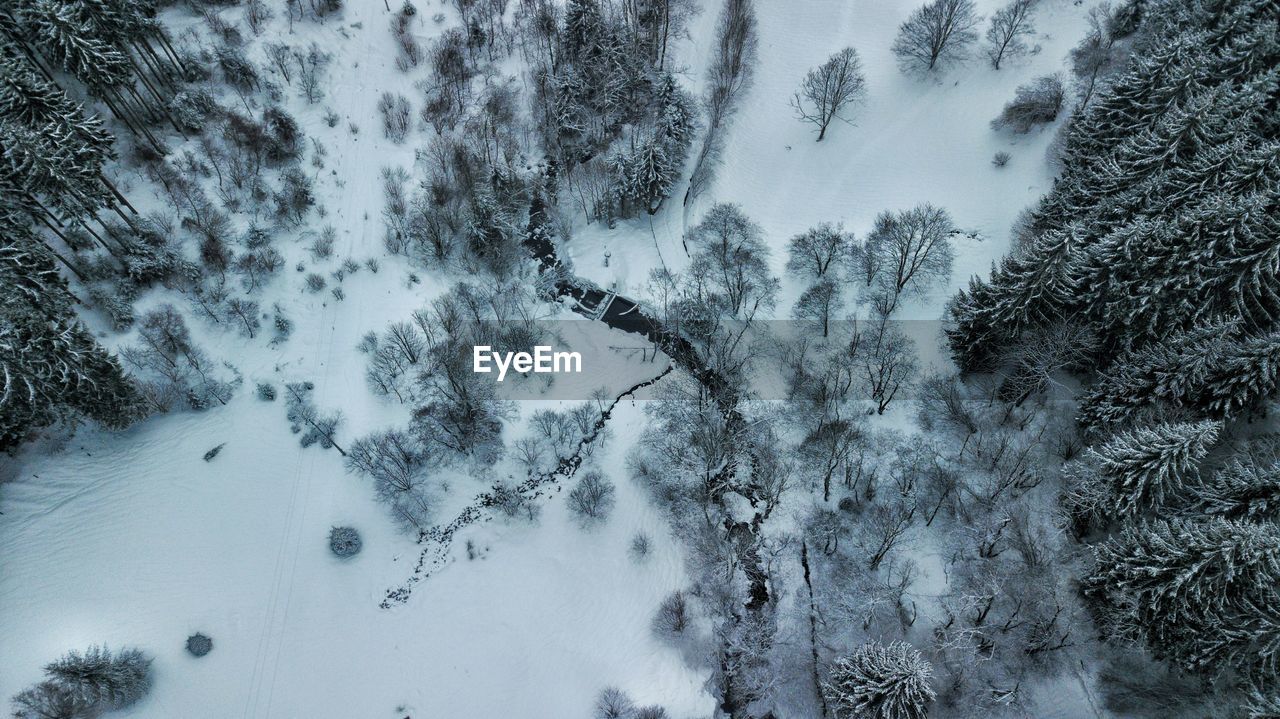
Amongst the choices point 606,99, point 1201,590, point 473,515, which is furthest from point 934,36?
point 473,515

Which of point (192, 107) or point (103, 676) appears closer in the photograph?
point (103, 676)

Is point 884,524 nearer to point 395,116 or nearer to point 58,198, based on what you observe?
point 395,116

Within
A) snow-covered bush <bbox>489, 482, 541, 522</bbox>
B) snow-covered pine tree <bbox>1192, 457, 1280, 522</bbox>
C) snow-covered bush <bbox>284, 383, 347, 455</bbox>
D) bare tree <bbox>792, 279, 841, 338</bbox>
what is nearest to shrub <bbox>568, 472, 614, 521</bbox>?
snow-covered bush <bbox>489, 482, 541, 522</bbox>

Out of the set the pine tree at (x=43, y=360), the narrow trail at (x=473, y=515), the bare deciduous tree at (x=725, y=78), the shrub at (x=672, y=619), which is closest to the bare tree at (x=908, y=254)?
the bare deciduous tree at (x=725, y=78)

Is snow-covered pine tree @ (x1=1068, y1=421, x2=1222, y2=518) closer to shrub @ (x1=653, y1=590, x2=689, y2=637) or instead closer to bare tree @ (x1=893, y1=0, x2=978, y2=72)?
shrub @ (x1=653, y1=590, x2=689, y2=637)

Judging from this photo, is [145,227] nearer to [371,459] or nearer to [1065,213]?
[371,459]

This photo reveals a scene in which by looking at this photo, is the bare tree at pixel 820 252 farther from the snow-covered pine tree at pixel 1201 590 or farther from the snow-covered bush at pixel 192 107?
the snow-covered bush at pixel 192 107
